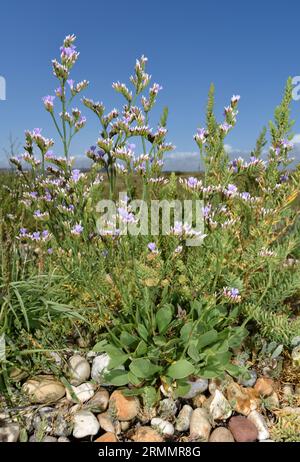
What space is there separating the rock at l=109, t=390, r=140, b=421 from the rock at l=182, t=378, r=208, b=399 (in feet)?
1.07

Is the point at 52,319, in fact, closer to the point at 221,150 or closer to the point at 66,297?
the point at 66,297

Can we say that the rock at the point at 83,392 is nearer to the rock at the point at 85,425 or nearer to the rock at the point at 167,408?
the rock at the point at 85,425

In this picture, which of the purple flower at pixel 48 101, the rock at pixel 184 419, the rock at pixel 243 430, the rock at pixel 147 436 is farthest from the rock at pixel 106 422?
the purple flower at pixel 48 101

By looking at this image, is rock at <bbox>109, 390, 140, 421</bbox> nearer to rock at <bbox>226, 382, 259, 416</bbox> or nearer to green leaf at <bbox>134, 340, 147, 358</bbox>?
green leaf at <bbox>134, 340, 147, 358</bbox>

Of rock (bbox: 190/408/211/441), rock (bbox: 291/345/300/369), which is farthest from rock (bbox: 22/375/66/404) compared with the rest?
rock (bbox: 291/345/300/369)

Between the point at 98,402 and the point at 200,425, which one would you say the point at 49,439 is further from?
the point at 200,425

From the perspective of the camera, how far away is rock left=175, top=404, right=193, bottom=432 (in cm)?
263

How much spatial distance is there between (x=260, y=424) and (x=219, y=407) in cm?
26

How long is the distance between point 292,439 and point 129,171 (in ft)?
6.26

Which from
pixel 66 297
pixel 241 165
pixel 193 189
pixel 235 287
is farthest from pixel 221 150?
pixel 66 297

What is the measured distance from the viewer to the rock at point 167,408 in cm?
268

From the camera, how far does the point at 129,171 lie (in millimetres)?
2984

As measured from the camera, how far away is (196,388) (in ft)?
9.28

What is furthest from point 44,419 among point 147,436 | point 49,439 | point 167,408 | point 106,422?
point 167,408
